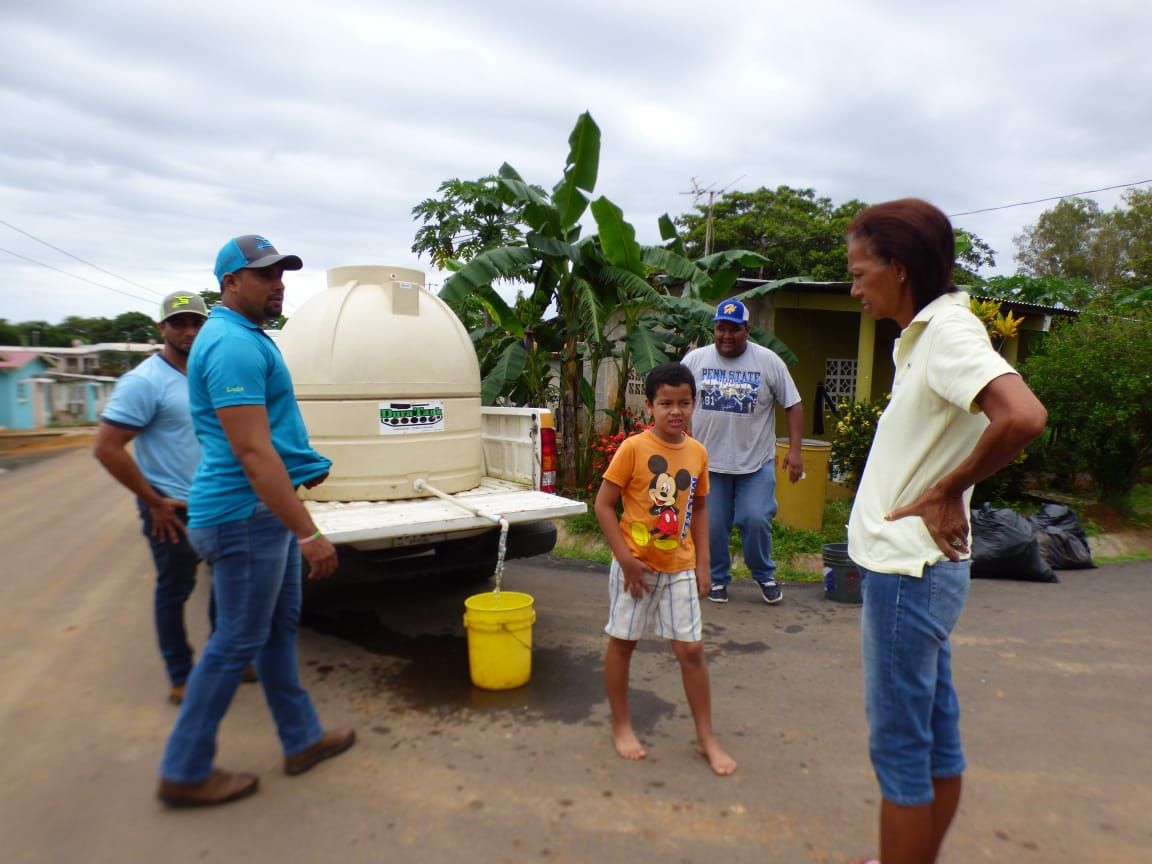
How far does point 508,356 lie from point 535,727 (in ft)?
14.3

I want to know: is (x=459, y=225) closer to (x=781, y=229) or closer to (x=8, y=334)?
(x=781, y=229)

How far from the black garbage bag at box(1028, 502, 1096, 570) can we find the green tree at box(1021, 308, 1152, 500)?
1.25m

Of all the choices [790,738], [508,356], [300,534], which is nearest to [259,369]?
[300,534]

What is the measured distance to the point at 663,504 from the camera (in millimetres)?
2895

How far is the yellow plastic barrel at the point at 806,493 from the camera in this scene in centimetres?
672

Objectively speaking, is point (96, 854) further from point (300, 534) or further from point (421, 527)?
point (421, 527)

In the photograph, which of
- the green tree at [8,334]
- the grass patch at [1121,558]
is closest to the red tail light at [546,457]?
the grass patch at [1121,558]

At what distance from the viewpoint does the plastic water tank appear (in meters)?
4.30

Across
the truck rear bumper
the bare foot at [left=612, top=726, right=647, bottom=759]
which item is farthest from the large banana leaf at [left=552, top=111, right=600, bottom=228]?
the bare foot at [left=612, top=726, right=647, bottom=759]

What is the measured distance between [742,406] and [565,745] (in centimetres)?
258

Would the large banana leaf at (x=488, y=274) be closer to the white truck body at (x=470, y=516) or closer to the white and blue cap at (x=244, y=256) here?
the white truck body at (x=470, y=516)

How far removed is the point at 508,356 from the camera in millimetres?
7070

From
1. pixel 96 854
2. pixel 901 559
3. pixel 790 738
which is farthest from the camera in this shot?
pixel 790 738

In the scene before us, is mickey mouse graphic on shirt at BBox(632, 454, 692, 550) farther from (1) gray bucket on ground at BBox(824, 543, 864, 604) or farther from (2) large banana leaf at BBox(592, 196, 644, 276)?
(2) large banana leaf at BBox(592, 196, 644, 276)
